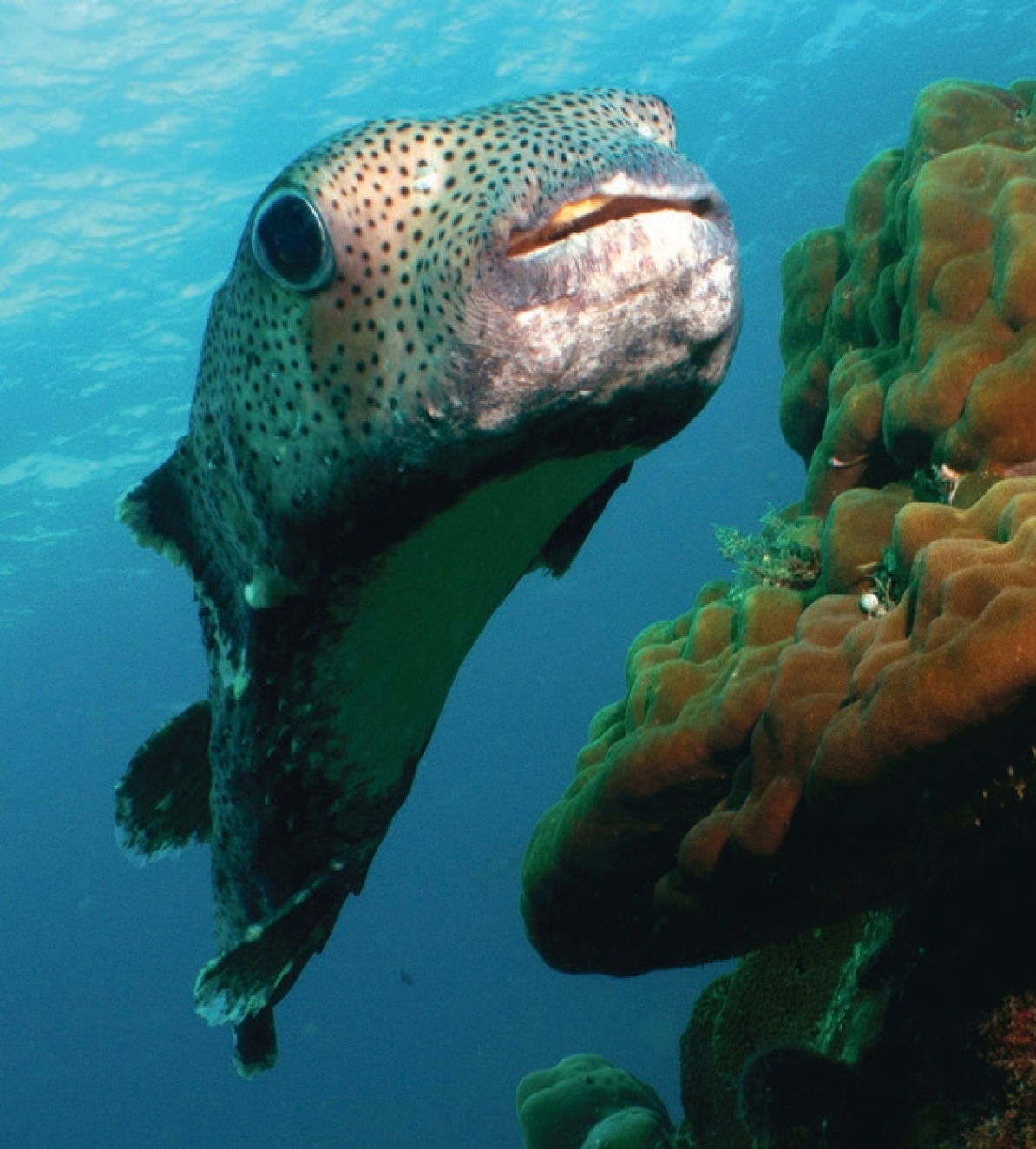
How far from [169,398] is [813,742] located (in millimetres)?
36673

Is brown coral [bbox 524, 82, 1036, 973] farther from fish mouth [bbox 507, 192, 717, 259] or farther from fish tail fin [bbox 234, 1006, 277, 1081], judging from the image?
fish tail fin [bbox 234, 1006, 277, 1081]

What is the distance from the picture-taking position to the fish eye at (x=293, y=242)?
2.36m

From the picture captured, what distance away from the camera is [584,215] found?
2.00 metres

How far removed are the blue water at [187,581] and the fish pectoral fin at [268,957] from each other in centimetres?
2541

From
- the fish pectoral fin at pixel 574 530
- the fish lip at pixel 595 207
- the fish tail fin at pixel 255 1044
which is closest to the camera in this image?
the fish lip at pixel 595 207

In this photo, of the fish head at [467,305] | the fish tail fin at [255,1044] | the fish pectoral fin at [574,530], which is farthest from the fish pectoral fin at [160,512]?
the fish tail fin at [255,1044]

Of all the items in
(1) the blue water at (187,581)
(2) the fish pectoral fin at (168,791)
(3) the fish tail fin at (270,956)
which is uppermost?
(1) the blue water at (187,581)

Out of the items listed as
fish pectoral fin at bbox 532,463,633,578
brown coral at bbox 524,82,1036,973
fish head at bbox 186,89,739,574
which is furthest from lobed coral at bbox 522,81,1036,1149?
fish head at bbox 186,89,739,574

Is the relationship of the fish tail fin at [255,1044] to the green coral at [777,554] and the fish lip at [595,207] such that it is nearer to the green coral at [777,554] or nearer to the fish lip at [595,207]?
the green coral at [777,554]

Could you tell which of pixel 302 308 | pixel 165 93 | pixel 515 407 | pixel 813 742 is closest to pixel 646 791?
pixel 813 742

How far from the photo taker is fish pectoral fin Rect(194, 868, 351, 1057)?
11.5 ft

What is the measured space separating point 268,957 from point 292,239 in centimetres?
278

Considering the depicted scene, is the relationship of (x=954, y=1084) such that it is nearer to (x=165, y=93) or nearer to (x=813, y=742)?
(x=813, y=742)

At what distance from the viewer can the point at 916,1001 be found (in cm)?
306
